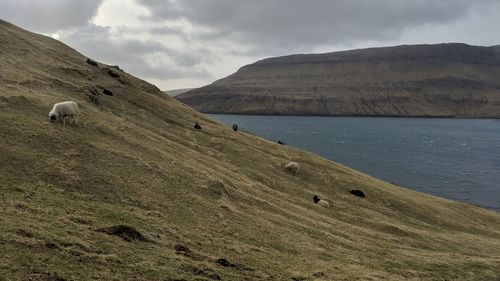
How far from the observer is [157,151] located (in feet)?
113

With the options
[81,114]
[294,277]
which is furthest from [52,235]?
[81,114]

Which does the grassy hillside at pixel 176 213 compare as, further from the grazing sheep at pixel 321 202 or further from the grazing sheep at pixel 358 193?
the grazing sheep at pixel 358 193

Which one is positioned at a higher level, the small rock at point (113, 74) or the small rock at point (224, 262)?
the small rock at point (113, 74)

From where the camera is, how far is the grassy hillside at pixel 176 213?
57.3ft

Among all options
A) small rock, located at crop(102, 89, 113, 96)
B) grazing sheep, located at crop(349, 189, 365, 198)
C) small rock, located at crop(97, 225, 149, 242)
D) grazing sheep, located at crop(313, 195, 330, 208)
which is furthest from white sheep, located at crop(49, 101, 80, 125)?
grazing sheep, located at crop(349, 189, 365, 198)

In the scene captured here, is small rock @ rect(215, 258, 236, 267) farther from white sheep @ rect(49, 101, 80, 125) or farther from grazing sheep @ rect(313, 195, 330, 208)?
grazing sheep @ rect(313, 195, 330, 208)

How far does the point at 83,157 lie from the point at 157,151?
7570mm

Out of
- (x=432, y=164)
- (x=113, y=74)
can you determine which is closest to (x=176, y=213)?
(x=113, y=74)

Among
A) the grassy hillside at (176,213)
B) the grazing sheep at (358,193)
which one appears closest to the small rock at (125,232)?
the grassy hillside at (176,213)

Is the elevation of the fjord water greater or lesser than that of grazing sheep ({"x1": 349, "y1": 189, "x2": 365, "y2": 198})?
lesser

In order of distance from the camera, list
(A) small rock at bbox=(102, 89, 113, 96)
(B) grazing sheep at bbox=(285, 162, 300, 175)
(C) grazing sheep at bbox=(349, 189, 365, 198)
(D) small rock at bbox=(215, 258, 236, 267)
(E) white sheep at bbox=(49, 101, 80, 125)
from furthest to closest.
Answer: (A) small rock at bbox=(102, 89, 113, 96) → (B) grazing sheep at bbox=(285, 162, 300, 175) → (C) grazing sheep at bbox=(349, 189, 365, 198) → (E) white sheep at bbox=(49, 101, 80, 125) → (D) small rock at bbox=(215, 258, 236, 267)

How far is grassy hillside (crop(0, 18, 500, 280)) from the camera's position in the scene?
57.3ft

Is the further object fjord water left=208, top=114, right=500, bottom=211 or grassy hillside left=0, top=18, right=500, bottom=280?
fjord water left=208, top=114, right=500, bottom=211

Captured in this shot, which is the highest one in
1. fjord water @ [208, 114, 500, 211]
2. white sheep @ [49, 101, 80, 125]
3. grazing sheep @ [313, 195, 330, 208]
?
white sheep @ [49, 101, 80, 125]
